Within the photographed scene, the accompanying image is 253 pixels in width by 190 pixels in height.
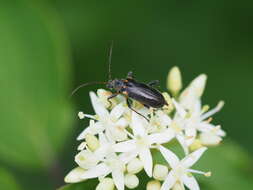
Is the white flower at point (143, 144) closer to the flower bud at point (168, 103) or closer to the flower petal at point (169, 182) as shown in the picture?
the flower petal at point (169, 182)

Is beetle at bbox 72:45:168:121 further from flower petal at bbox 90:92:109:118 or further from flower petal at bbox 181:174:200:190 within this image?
flower petal at bbox 181:174:200:190

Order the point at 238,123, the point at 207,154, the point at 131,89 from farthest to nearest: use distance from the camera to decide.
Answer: the point at 238,123 → the point at 207,154 → the point at 131,89

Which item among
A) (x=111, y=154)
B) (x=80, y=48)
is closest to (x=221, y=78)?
(x=80, y=48)

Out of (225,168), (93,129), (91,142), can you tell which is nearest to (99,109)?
(93,129)

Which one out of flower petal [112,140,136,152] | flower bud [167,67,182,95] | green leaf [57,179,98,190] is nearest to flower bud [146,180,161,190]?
flower petal [112,140,136,152]

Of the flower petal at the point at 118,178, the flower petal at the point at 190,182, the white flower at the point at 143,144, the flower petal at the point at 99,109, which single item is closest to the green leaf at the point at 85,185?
the flower petal at the point at 118,178

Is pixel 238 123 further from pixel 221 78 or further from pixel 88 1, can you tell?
pixel 88 1
